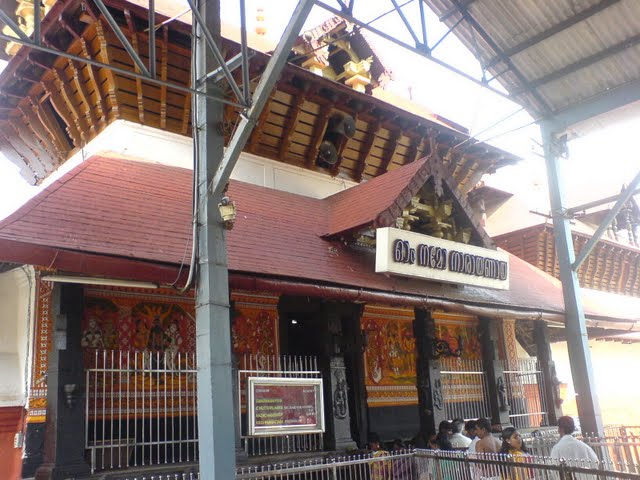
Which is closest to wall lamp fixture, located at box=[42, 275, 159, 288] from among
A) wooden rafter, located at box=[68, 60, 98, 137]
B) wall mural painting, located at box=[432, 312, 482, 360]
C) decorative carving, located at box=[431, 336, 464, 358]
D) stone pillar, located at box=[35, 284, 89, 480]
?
stone pillar, located at box=[35, 284, 89, 480]

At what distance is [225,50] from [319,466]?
668 centimetres

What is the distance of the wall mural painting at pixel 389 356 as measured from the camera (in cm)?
1184

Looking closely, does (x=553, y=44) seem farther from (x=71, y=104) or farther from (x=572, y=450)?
(x=71, y=104)

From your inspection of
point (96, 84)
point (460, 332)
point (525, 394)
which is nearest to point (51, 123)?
point (96, 84)

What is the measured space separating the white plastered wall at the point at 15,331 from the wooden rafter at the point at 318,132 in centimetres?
572

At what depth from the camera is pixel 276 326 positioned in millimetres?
10297

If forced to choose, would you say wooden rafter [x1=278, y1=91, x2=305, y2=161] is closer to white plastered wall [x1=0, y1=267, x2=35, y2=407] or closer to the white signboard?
the white signboard

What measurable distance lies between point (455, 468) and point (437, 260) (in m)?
4.08

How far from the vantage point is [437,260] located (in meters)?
10.6

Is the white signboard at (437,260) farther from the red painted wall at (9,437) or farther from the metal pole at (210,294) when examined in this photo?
the red painted wall at (9,437)

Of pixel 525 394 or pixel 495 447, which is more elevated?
pixel 525 394

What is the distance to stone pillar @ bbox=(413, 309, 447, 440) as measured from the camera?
11258 mm

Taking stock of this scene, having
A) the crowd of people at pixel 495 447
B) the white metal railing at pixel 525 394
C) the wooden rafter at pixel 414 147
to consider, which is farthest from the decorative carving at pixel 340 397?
the wooden rafter at pixel 414 147

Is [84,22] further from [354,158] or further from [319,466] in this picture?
[319,466]
